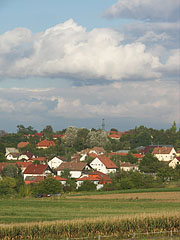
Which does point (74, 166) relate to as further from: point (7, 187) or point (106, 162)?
point (7, 187)

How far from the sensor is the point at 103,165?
12381 centimetres

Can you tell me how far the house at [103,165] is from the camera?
406 feet

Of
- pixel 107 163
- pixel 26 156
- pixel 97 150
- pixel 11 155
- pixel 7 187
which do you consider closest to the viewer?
→ pixel 7 187

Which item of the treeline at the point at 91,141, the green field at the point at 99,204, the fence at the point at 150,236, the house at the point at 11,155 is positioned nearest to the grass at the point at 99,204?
the green field at the point at 99,204

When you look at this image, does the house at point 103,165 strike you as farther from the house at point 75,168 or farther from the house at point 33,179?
the house at point 33,179

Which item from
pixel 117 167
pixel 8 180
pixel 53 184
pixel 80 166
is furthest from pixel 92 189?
pixel 117 167

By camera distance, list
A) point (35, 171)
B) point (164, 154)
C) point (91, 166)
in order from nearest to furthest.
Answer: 1. point (35, 171)
2. point (91, 166)
3. point (164, 154)

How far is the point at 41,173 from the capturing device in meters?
110

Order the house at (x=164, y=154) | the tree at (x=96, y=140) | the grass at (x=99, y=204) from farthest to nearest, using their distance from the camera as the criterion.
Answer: the tree at (x=96, y=140) → the house at (x=164, y=154) → the grass at (x=99, y=204)

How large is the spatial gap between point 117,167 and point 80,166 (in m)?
14.4

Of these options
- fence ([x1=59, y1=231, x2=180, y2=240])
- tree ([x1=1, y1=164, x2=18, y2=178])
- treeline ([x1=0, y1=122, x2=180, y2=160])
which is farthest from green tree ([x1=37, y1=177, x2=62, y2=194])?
treeline ([x1=0, y1=122, x2=180, y2=160])

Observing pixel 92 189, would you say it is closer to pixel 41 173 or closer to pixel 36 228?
pixel 41 173

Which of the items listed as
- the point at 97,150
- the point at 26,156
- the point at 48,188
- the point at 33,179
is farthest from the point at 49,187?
the point at 26,156

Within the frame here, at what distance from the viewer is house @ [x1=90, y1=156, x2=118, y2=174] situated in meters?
124
